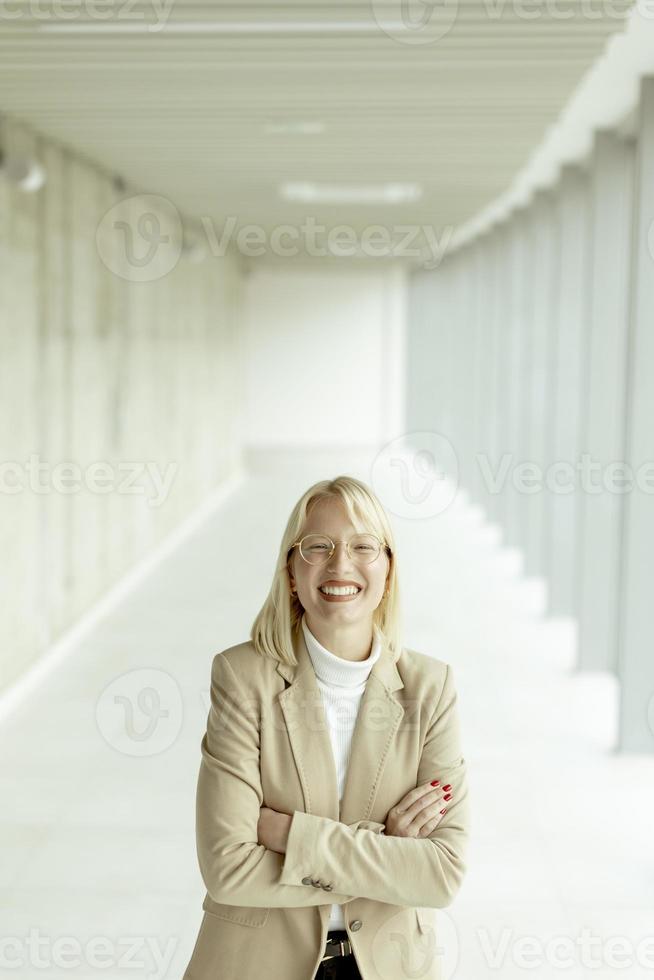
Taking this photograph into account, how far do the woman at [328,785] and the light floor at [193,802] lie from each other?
0.24 meters

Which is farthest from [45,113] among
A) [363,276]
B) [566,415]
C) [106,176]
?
[363,276]

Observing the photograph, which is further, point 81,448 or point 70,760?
point 81,448

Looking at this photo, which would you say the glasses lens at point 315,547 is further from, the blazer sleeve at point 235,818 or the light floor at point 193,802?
the light floor at point 193,802

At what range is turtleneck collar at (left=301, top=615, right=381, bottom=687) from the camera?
255 centimetres

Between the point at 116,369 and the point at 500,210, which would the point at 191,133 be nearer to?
the point at 116,369

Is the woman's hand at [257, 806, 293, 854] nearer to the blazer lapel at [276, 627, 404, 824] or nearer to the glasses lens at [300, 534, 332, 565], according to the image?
the blazer lapel at [276, 627, 404, 824]

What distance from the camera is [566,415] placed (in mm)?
10391

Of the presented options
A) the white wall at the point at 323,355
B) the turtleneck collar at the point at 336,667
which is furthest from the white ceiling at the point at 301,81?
the white wall at the point at 323,355

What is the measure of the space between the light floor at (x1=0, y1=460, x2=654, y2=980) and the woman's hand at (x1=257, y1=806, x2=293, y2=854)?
420 millimetres

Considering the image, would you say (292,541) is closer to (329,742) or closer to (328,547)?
(328,547)

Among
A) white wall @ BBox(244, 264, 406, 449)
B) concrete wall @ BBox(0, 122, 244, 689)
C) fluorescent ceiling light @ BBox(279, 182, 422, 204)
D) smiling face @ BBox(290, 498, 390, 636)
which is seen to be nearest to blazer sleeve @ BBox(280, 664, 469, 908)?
smiling face @ BBox(290, 498, 390, 636)

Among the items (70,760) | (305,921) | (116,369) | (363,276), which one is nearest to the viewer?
(305,921)

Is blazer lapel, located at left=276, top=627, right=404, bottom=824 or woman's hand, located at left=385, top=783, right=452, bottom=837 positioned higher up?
blazer lapel, located at left=276, top=627, right=404, bottom=824

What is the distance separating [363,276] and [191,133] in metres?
15.6
